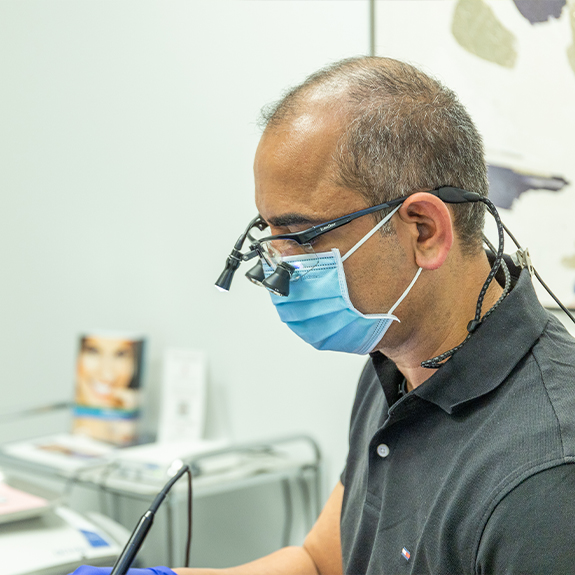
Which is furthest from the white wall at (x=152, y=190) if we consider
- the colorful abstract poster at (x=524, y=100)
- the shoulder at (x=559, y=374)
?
the shoulder at (x=559, y=374)

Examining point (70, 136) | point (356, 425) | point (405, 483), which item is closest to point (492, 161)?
point (356, 425)

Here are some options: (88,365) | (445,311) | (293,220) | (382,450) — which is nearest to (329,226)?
(293,220)

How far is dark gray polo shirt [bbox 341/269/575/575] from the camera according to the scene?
70cm

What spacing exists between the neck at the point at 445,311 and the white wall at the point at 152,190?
0.93m

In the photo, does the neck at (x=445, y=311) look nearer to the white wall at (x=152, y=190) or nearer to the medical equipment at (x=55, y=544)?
the medical equipment at (x=55, y=544)

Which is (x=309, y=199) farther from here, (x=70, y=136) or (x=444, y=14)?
(x=70, y=136)

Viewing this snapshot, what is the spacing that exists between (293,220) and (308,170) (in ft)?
0.22

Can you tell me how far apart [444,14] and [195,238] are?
1.01 metres

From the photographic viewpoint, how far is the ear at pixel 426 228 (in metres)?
0.88

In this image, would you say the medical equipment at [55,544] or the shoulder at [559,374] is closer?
the shoulder at [559,374]

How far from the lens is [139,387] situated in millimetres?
2225

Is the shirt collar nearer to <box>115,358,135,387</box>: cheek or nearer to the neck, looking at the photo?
the neck

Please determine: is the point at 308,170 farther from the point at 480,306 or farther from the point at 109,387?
the point at 109,387

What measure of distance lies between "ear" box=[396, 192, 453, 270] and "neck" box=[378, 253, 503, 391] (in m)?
0.03
